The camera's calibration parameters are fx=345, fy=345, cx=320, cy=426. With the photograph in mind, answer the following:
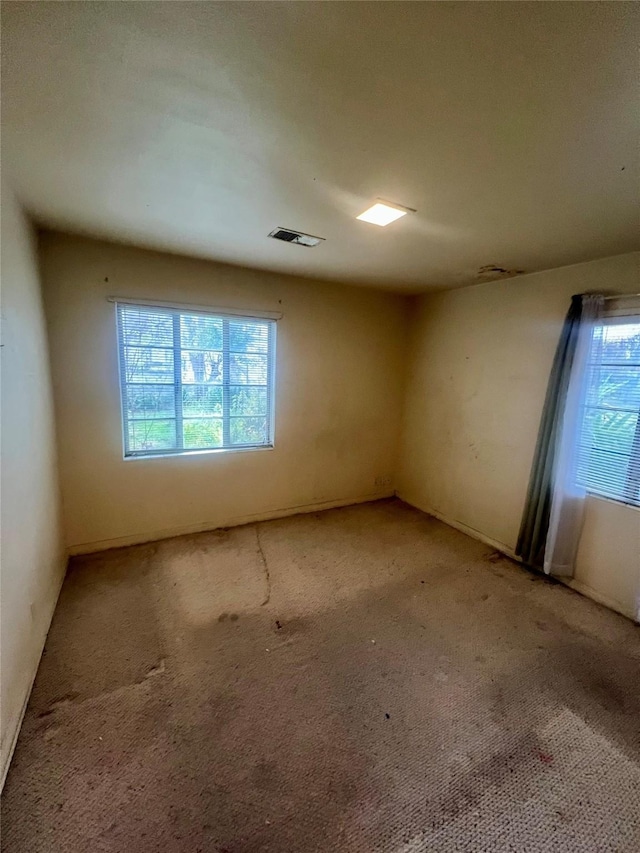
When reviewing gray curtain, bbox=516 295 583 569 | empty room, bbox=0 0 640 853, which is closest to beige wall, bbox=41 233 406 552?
empty room, bbox=0 0 640 853

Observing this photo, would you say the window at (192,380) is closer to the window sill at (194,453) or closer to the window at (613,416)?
the window sill at (194,453)

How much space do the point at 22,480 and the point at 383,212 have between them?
225 centimetres

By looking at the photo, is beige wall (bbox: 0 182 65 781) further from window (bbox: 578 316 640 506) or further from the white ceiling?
window (bbox: 578 316 640 506)

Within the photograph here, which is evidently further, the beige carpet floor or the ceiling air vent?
the ceiling air vent

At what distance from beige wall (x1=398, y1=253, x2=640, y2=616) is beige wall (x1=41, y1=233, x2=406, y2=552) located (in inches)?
16.7

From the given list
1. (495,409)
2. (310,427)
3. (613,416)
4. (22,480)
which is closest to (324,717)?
(22,480)

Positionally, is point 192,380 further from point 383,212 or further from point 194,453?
point 383,212

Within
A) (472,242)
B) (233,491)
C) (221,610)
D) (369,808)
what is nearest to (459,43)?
(472,242)

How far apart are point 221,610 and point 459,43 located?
8.95 ft

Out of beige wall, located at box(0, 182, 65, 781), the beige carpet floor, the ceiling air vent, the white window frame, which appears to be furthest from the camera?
the white window frame

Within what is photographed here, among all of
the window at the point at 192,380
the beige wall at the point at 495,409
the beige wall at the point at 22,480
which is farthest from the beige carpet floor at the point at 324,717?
the window at the point at 192,380

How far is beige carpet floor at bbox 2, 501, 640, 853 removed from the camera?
3.88 ft

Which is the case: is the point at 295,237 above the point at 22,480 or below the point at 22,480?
above

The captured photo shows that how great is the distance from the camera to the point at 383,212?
182cm
